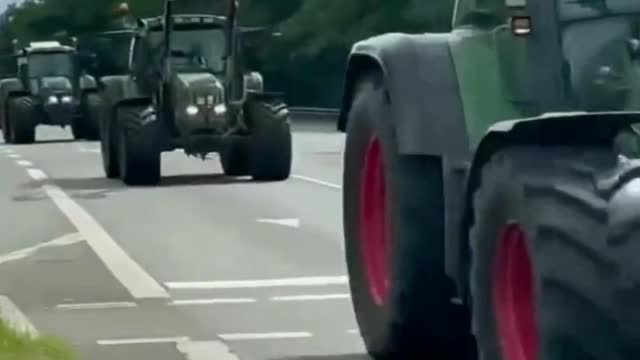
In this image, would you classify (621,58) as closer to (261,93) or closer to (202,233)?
(202,233)

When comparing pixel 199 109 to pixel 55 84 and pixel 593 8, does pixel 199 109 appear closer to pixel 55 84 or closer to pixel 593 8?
pixel 593 8

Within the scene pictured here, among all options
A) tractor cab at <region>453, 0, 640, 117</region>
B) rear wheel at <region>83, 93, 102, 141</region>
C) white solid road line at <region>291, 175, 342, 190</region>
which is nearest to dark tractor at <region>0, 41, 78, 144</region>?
rear wheel at <region>83, 93, 102, 141</region>

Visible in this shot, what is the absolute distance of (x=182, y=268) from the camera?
16.3 m

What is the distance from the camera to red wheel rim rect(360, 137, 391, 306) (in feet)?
33.6

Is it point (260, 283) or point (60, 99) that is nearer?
point (260, 283)

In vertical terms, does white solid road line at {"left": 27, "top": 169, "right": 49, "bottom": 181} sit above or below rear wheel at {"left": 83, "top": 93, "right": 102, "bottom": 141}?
above

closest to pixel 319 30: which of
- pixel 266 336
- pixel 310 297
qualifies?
pixel 310 297

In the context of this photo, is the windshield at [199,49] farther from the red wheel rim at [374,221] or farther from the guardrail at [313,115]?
the guardrail at [313,115]

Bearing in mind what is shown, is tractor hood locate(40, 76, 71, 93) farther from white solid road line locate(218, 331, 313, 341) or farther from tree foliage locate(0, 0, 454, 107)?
white solid road line locate(218, 331, 313, 341)

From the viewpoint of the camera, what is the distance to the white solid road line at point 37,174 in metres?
32.8

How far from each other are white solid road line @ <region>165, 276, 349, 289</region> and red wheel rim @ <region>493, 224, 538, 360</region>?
23.8 ft

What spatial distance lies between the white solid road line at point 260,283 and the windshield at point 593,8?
22.4ft

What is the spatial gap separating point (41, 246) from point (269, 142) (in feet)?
33.5

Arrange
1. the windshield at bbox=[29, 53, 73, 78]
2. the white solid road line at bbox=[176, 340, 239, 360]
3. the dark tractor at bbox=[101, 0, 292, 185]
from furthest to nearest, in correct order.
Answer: the windshield at bbox=[29, 53, 73, 78]
the dark tractor at bbox=[101, 0, 292, 185]
the white solid road line at bbox=[176, 340, 239, 360]
